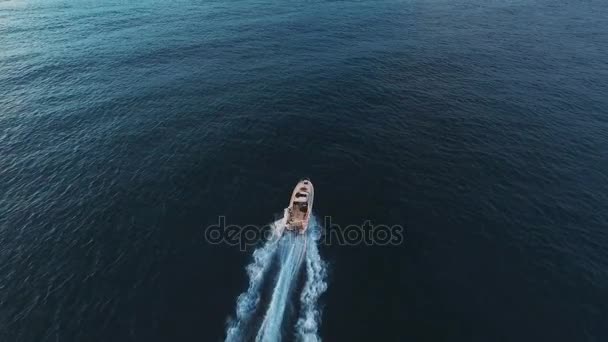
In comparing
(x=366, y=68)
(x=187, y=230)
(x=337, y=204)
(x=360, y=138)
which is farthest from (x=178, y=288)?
(x=366, y=68)

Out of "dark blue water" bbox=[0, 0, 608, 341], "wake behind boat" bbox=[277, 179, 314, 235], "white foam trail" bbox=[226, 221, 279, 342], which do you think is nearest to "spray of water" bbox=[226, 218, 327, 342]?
"white foam trail" bbox=[226, 221, 279, 342]

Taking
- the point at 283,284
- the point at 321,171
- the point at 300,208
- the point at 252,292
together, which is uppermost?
the point at 321,171

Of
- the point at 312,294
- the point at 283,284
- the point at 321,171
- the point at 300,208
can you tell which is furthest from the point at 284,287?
the point at 321,171

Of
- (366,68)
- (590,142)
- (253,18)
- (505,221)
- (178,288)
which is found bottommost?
(178,288)

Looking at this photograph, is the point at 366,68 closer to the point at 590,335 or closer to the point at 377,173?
the point at 377,173

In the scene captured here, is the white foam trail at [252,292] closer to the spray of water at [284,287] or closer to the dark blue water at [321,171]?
the spray of water at [284,287]

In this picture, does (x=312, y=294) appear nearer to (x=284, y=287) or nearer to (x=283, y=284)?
(x=284, y=287)

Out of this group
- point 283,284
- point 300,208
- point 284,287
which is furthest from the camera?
point 300,208
